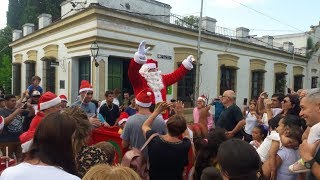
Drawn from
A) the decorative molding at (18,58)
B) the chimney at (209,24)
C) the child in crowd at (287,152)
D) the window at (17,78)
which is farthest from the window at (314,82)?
the child in crowd at (287,152)

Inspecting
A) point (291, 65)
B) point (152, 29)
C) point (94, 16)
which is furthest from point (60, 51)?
point (291, 65)

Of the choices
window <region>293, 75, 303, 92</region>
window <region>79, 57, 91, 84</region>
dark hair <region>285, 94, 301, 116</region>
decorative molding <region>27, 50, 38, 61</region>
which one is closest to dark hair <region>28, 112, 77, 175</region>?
dark hair <region>285, 94, 301, 116</region>

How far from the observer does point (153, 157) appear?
3227mm

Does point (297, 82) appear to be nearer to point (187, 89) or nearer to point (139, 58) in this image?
point (187, 89)

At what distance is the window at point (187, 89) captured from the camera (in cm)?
1450

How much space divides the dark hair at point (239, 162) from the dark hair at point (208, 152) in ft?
4.26

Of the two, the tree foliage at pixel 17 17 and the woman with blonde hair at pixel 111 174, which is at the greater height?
the tree foliage at pixel 17 17

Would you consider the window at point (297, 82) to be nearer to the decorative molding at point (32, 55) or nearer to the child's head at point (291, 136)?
the decorative molding at point (32, 55)

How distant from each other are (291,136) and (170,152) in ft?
3.88

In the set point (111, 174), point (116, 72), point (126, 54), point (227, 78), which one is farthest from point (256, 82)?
point (111, 174)

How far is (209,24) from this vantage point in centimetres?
1636

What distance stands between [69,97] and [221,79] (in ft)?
24.7

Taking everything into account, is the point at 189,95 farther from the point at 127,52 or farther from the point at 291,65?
the point at 291,65

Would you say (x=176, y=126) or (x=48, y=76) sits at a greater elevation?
(x=48, y=76)
